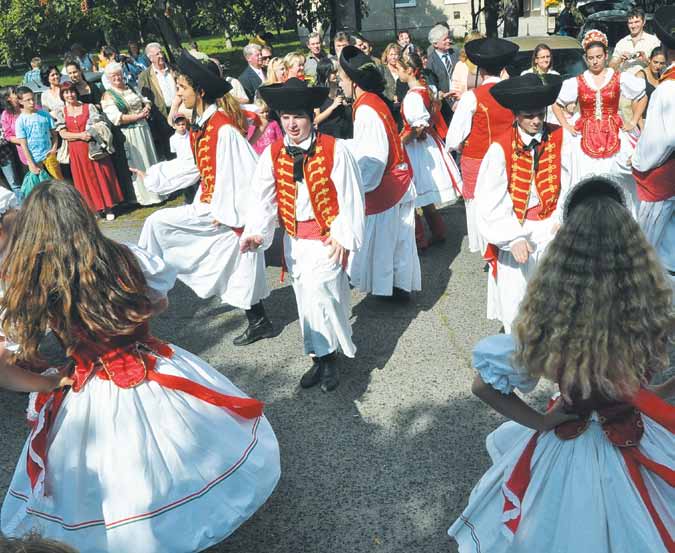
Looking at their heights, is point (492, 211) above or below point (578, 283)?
below

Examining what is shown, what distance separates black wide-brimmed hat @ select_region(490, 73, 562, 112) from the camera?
156 inches

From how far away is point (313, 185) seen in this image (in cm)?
442

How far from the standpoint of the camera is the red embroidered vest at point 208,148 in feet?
16.7

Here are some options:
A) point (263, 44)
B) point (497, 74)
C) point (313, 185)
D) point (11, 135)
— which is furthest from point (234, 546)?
point (263, 44)

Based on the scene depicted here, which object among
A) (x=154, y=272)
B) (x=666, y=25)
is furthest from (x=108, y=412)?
(x=666, y=25)

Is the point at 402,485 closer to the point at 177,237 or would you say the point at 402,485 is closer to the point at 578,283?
the point at 578,283

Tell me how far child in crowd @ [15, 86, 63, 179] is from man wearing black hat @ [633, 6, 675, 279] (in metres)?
6.97

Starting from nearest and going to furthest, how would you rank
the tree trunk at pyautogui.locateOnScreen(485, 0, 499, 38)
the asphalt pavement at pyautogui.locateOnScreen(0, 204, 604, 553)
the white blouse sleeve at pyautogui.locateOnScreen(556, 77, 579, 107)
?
the asphalt pavement at pyautogui.locateOnScreen(0, 204, 604, 553) → the white blouse sleeve at pyautogui.locateOnScreen(556, 77, 579, 107) → the tree trunk at pyautogui.locateOnScreen(485, 0, 499, 38)

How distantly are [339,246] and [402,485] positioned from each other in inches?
57.0

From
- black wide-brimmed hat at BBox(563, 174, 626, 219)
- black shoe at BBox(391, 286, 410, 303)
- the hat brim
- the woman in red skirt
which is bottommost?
black shoe at BBox(391, 286, 410, 303)

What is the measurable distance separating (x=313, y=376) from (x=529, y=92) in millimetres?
2200

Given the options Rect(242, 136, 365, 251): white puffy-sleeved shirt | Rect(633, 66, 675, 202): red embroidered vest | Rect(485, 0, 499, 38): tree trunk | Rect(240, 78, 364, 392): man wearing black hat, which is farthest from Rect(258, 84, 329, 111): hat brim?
Rect(485, 0, 499, 38): tree trunk

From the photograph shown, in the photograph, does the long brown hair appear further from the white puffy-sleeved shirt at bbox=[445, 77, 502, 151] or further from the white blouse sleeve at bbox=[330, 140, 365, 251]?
the white puffy-sleeved shirt at bbox=[445, 77, 502, 151]

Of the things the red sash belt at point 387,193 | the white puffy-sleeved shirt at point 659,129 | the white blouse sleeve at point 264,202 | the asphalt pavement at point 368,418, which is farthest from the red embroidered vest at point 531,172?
the red sash belt at point 387,193
